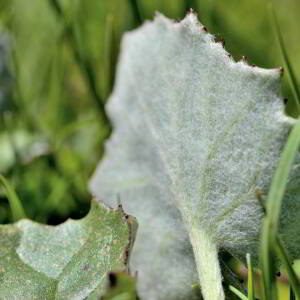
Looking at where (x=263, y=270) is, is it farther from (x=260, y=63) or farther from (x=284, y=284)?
(x=260, y=63)

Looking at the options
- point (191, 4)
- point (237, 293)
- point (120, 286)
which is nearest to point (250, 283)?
point (237, 293)

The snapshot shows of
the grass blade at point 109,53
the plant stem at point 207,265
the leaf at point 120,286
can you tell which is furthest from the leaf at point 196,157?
the grass blade at point 109,53

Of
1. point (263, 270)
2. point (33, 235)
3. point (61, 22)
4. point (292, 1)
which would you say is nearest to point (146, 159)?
point (33, 235)

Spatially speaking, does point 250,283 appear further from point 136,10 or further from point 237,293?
point 136,10

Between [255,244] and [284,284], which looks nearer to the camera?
[255,244]

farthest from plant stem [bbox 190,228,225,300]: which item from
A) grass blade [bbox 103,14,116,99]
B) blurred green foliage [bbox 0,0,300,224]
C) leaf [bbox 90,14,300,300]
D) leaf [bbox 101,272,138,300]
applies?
grass blade [bbox 103,14,116,99]
